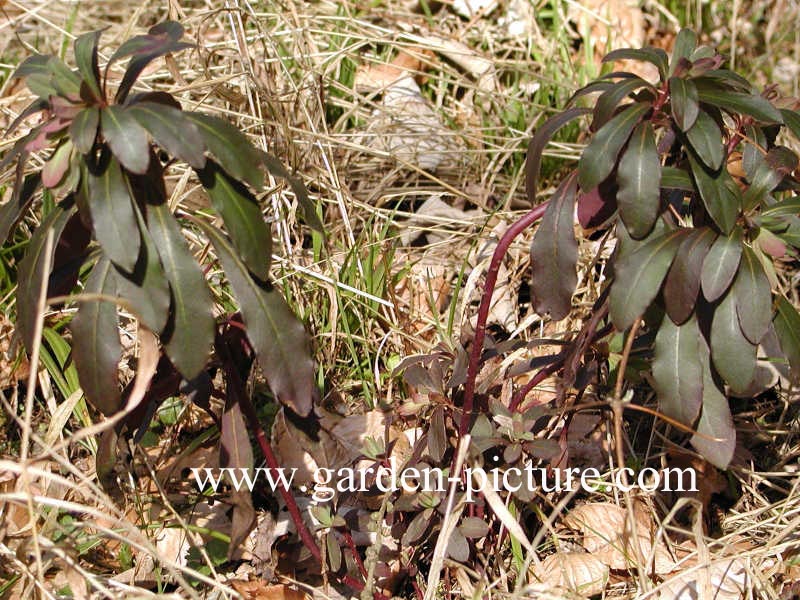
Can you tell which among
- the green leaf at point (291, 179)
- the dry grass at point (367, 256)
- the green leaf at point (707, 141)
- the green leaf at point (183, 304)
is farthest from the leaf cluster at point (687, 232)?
the green leaf at point (183, 304)

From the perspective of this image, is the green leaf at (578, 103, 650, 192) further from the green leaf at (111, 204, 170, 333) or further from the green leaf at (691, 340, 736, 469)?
the green leaf at (111, 204, 170, 333)

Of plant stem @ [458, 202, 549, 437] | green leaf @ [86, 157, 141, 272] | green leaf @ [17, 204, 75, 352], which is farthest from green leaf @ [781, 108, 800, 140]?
green leaf @ [17, 204, 75, 352]

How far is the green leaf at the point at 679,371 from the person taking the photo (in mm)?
1489

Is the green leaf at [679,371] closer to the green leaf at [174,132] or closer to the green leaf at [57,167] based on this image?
the green leaf at [174,132]

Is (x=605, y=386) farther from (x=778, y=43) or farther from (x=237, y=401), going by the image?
(x=778, y=43)

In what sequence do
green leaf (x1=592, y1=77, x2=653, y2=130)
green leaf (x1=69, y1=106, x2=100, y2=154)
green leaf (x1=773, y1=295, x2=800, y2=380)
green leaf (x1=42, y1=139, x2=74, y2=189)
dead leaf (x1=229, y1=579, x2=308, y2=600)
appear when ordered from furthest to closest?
1. dead leaf (x1=229, y1=579, x2=308, y2=600)
2. green leaf (x1=773, y1=295, x2=800, y2=380)
3. green leaf (x1=592, y1=77, x2=653, y2=130)
4. green leaf (x1=42, y1=139, x2=74, y2=189)
5. green leaf (x1=69, y1=106, x2=100, y2=154)

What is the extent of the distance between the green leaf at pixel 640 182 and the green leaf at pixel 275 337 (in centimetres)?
56

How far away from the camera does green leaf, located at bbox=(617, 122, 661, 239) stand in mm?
1418

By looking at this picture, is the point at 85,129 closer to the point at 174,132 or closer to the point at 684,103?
the point at 174,132

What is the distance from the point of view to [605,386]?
6.29 feet

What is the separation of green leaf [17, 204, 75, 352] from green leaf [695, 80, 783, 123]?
105 cm

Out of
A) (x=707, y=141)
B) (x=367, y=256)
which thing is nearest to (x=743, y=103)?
(x=707, y=141)

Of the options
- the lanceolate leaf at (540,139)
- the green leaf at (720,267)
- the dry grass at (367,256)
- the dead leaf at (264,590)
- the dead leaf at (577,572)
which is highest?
the lanceolate leaf at (540,139)

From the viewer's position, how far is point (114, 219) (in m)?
1.29
